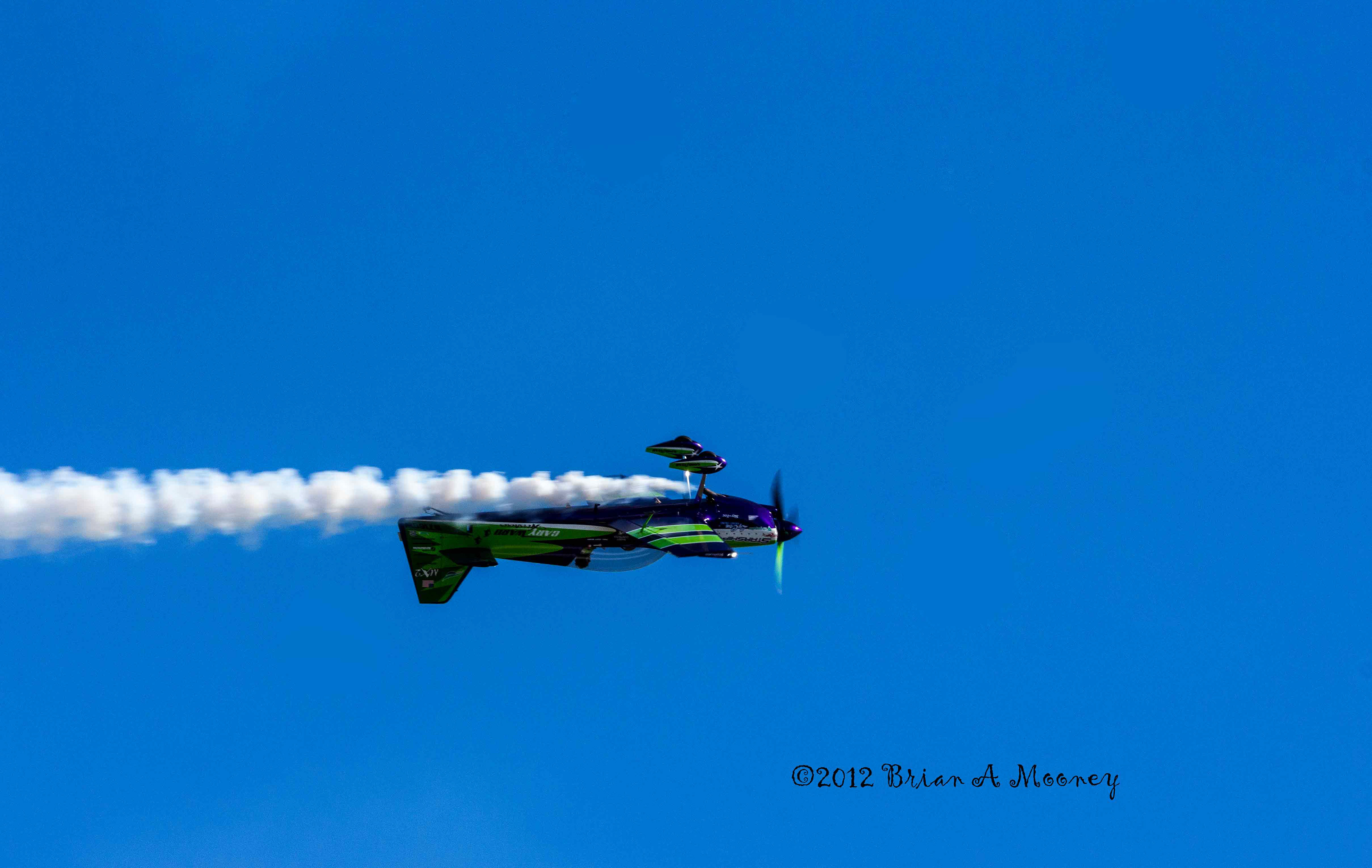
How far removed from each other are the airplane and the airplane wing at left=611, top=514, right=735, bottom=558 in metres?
0.03

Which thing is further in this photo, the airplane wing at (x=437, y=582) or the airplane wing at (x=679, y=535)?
the airplane wing at (x=437, y=582)

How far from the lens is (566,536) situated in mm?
45219

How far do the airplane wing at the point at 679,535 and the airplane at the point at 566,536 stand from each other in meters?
0.03

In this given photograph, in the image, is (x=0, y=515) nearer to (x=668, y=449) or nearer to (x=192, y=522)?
(x=192, y=522)

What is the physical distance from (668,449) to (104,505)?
21.7m

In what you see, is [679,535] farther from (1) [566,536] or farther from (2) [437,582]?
(2) [437,582]

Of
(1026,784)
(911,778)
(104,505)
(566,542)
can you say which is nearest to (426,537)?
(566,542)

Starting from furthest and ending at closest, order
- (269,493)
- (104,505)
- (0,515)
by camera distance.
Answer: (269,493)
(104,505)
(0,515)

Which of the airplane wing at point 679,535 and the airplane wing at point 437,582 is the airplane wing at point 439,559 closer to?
the airplane wing at point 437,582

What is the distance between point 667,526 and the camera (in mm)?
45344

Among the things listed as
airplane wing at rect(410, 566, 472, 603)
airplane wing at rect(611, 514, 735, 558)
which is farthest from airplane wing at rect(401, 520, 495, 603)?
airplane wing at rect(611, 514, 735, 558)

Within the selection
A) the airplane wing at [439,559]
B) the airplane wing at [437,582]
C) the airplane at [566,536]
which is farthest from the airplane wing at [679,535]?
the airplane wing at [437,582]

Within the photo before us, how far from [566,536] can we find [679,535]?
4746mm

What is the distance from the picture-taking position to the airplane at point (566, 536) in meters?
45.2
